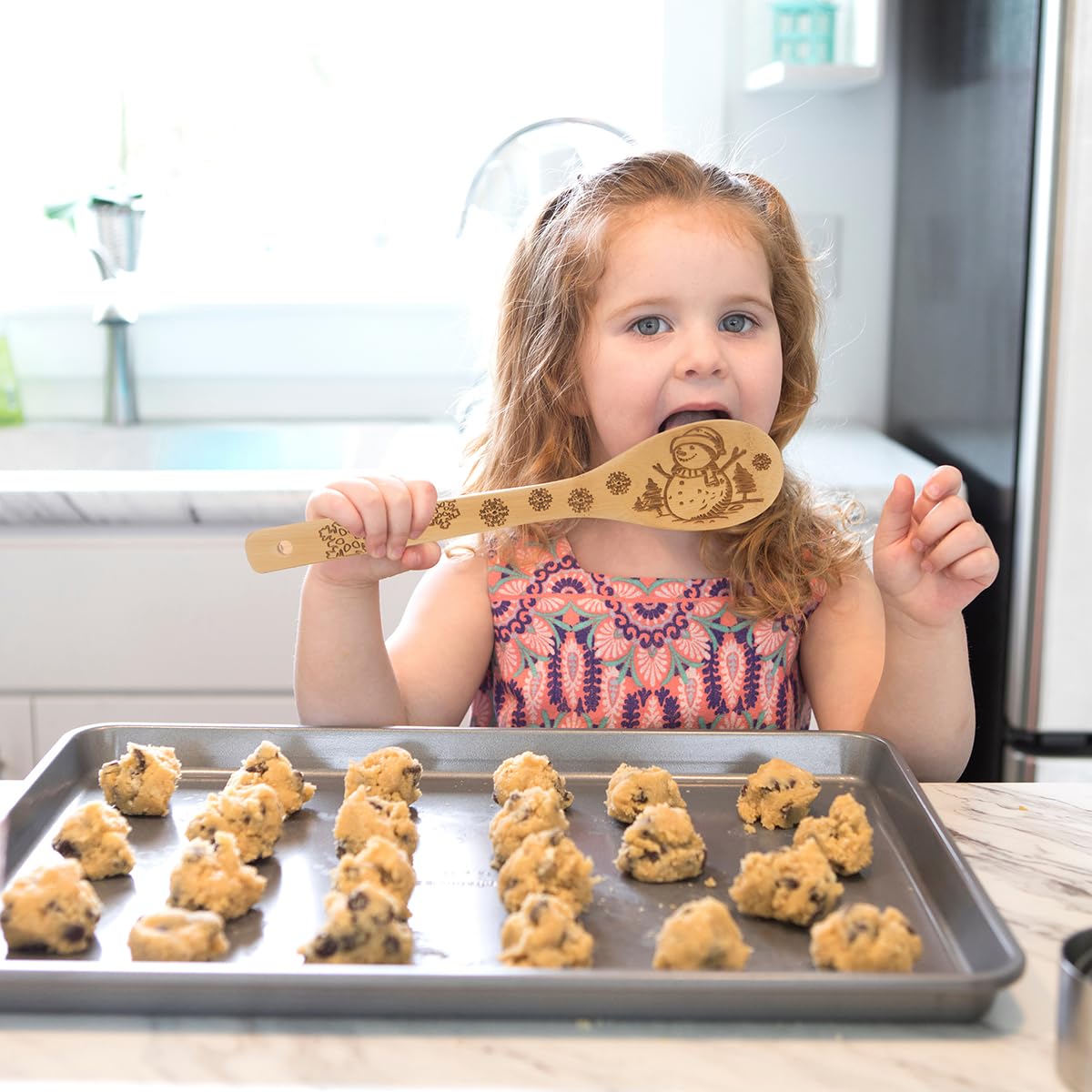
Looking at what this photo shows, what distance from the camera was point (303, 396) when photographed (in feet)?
7.66

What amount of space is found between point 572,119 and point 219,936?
1.49 metres

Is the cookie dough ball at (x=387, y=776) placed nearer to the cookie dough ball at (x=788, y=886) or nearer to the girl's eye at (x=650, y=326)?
the cookie dough ball at (x=788, y=886)

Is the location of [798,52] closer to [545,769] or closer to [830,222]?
[830,222]

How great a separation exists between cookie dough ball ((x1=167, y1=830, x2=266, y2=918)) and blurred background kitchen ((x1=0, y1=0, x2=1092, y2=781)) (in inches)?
39.2

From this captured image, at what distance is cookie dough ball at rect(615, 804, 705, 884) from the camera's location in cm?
75

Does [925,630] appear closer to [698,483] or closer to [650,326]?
[698,483]

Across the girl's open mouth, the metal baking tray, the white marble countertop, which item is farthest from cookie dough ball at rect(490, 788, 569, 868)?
the white marble countertop

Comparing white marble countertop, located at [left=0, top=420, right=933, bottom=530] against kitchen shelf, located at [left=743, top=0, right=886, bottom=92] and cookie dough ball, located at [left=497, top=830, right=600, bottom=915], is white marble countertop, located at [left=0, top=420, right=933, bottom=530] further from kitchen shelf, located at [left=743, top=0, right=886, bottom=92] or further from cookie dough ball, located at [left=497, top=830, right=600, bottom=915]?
cookie dough ball, located at [left=497, top=830, right=600, bottom=915]

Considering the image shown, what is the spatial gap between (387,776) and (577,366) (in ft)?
1.54

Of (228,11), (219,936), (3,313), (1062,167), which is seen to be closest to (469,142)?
(228,11)

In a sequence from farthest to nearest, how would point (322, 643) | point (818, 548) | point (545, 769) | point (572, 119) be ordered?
point (572, 119), point (818, 548), point (322, 643), point (545, 769)

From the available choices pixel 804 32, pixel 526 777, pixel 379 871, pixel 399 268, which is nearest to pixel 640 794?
pixel 526 777

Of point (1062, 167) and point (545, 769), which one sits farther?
point (1062, 167)

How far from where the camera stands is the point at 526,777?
84 cm
